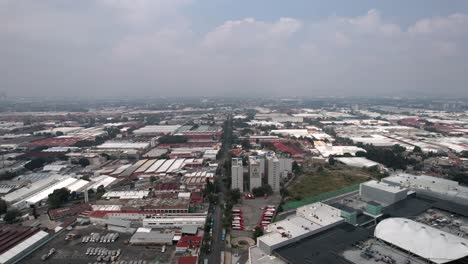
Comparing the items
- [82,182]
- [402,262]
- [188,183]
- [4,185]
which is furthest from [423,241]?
[4,185]

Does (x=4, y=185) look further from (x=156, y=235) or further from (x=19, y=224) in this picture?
(x=156, y=235)

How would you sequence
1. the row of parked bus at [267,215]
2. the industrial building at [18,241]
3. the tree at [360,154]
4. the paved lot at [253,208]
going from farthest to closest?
the tree at [360,154]
the paved lot at [253,208]
the row of parked bus at [267,215]
the industrial building at [18,241]

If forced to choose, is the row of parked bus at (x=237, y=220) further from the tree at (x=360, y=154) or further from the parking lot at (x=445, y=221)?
the tree at (x=360, y=154)

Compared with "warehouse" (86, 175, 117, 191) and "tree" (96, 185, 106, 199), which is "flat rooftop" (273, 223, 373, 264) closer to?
"tree" (96, 185, 106, 199)

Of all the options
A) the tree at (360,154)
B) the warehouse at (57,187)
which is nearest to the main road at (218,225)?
the warehouse at (57,187)

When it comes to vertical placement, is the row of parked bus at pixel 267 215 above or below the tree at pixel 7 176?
below

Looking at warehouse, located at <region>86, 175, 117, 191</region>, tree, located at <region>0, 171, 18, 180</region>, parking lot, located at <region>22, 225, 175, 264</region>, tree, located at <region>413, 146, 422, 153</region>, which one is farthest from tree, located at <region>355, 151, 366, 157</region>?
tree, located at <region>0, 171, 18, 180</region>

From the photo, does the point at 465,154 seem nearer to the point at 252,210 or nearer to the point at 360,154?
the point at 360,154
